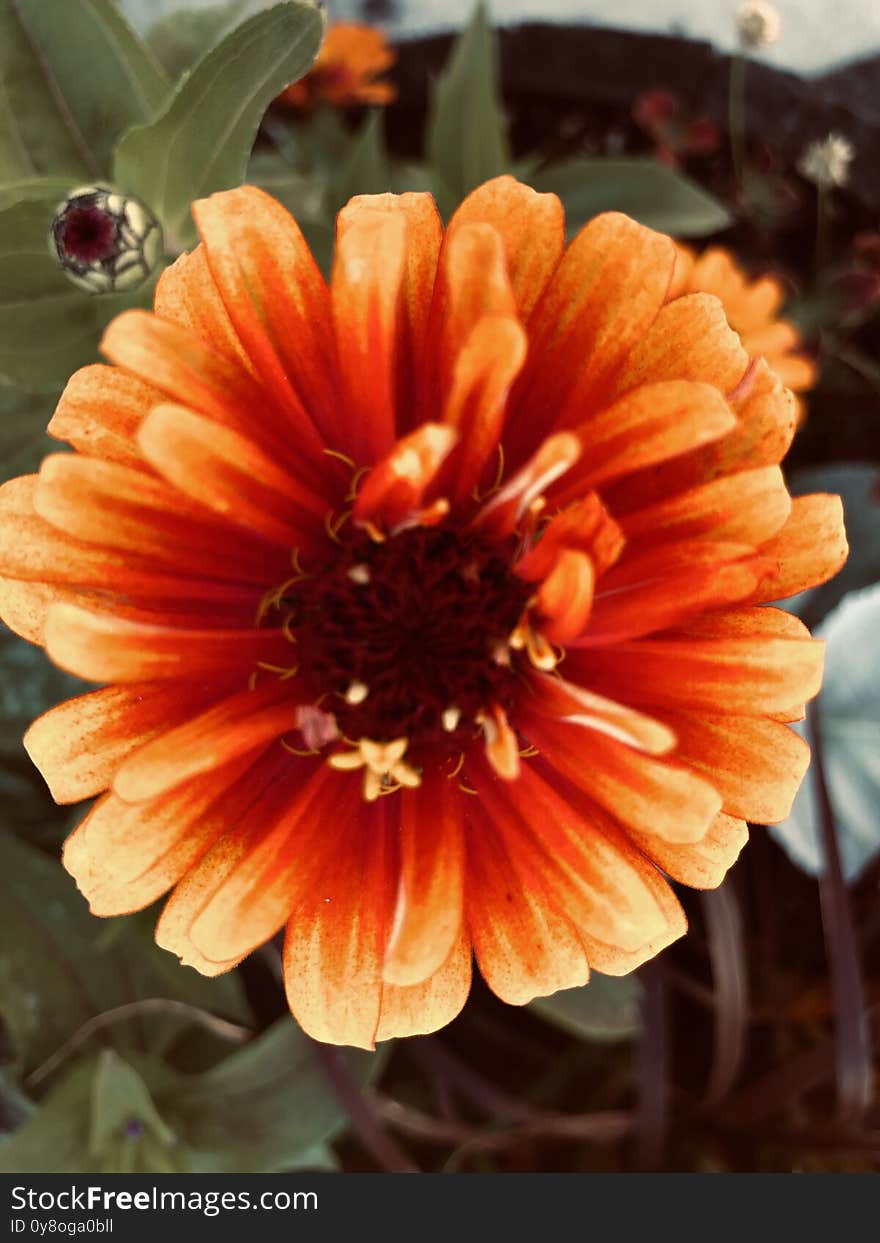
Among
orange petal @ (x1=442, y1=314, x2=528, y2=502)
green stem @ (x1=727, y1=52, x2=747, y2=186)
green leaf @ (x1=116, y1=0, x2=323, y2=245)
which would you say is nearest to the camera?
orange petal @ (x1=442, y1=314, x2=528, y2=502)

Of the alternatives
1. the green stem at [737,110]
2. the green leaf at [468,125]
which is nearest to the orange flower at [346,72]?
the green leaf at [468,125]

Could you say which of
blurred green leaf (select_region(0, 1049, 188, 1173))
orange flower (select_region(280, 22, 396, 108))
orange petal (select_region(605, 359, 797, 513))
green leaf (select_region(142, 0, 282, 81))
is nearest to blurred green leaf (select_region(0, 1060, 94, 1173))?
blurred green leaf (select_region(0, 1049, 188, 1173))

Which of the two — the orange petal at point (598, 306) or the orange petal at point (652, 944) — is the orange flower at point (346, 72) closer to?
the orange petal at point (598, 306)

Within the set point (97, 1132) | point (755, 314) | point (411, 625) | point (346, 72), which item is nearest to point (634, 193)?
point (755, 314)

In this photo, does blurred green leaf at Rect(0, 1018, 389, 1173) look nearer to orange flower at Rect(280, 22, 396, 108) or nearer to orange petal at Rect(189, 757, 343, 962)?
orange petal at Rect(189, 757, 343, 962)

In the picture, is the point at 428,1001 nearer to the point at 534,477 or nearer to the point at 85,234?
the point at 534,477

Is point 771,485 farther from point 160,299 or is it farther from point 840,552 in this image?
point 160,299
